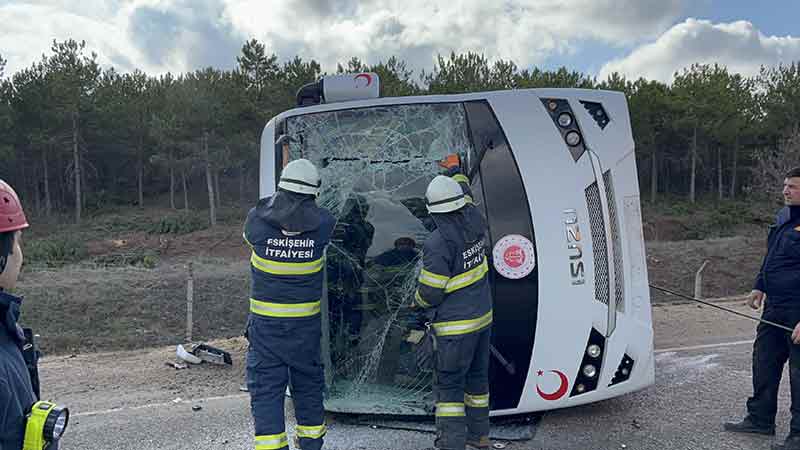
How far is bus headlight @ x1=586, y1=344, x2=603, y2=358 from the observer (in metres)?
3.34

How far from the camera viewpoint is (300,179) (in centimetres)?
307

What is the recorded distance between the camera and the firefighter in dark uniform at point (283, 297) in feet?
10.1

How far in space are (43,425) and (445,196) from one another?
2.16 metres

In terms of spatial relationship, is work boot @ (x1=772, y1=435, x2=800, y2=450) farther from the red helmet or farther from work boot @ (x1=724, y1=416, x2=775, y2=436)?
the red helmet

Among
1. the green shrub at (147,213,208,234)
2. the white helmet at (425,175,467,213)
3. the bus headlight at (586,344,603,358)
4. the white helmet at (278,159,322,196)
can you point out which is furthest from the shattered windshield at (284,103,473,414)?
the green shrub at (147,213,208,234)

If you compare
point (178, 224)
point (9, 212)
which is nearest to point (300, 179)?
point (9, 212)

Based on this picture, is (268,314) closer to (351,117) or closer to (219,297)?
(351,117)

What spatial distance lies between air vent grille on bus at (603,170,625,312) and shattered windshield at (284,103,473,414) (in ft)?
3.17

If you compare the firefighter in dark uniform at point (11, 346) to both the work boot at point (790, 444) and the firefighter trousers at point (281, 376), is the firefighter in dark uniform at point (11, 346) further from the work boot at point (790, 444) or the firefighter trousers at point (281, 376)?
the work boot at point (790, 444)

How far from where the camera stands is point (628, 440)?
346cm

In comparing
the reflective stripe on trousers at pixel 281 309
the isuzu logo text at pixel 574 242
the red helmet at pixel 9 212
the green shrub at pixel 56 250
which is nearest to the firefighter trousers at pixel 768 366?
the isuzu logo text at pixel 574 242

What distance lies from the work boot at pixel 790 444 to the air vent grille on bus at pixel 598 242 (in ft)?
4.43

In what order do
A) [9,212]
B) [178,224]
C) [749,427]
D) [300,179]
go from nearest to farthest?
[9,212]
[300,179]
[749,427]
[178,224]

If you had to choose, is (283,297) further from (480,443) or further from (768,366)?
(768,366)
